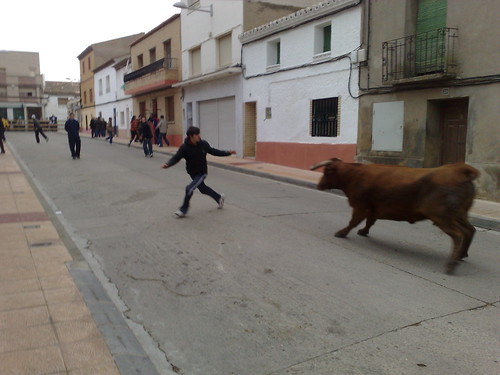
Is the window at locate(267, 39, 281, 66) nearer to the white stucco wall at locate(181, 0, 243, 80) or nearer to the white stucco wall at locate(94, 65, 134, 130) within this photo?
the white stucco wall at locate(181, 0, 243, 80)

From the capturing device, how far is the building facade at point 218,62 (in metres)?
18.2

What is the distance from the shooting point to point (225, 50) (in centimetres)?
1958

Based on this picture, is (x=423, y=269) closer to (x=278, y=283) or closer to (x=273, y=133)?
(x=278, y=283)

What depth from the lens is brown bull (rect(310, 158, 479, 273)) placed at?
5055 millimetres

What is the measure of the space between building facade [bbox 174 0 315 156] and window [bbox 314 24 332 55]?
14.8ft

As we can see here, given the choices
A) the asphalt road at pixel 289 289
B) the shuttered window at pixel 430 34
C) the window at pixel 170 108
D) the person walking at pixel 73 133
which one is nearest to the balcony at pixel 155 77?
the window at pixel 170 108

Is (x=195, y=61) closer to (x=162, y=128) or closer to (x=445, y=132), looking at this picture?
(x=162, y=128)

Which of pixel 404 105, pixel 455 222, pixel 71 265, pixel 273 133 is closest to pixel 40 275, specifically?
pixel 71 265

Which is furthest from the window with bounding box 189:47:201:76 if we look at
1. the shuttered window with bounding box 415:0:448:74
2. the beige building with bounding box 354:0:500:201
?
the shuttered window with bounding box 415:0:448:74

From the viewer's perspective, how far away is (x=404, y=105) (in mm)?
11281

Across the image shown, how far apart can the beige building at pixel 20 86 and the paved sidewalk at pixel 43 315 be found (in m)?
58.3

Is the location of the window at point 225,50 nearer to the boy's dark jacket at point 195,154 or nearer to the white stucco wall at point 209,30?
the white stucco wall at point 209,30

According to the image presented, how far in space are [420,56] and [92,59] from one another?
36436mm

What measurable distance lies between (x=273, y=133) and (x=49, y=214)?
9.92 metres
